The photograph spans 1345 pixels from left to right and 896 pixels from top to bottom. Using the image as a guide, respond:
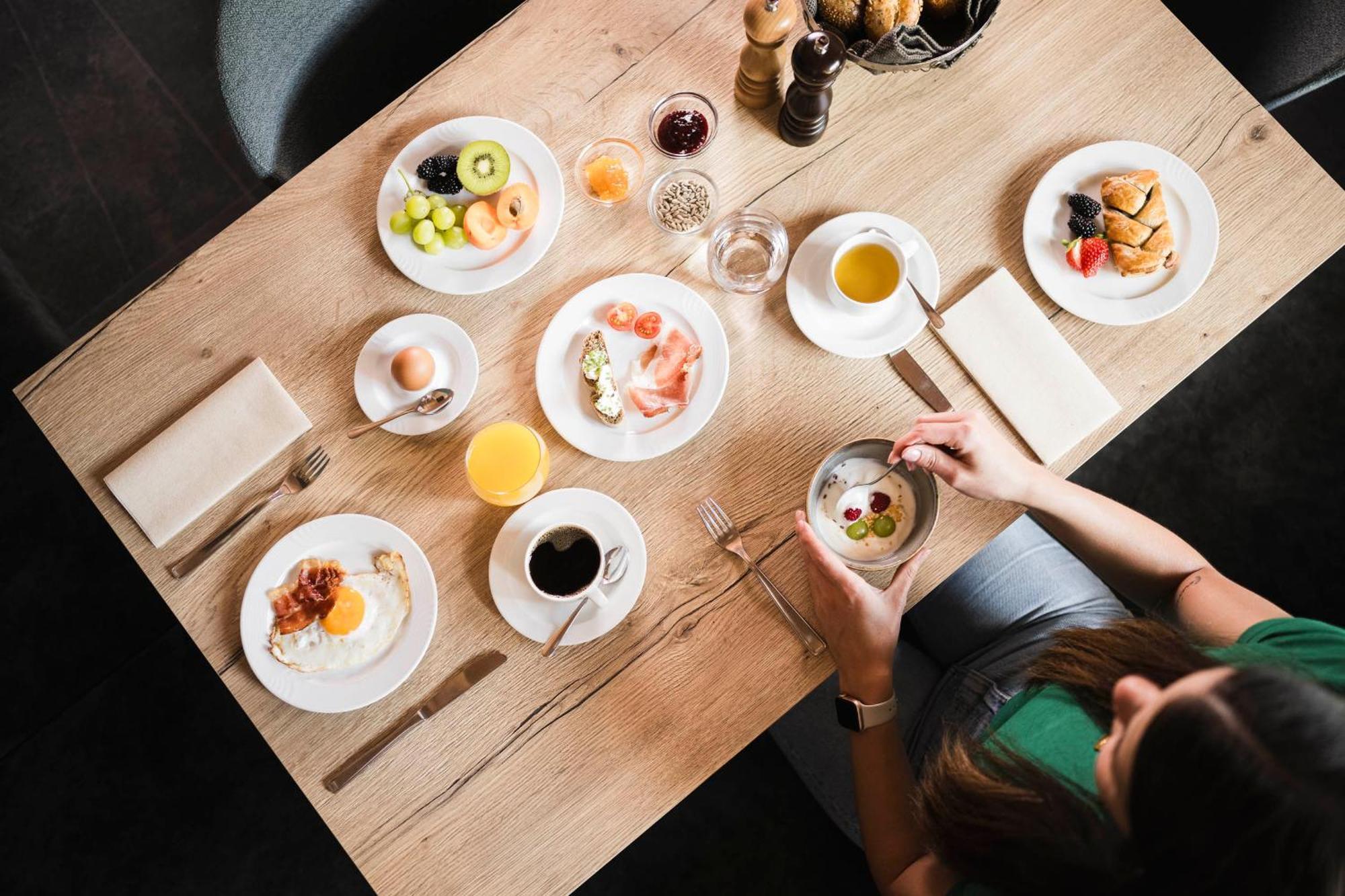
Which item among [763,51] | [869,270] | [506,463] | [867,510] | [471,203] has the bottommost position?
[867,510]

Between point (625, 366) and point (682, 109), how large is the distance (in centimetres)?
50

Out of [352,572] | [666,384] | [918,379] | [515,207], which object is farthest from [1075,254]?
[352,572]

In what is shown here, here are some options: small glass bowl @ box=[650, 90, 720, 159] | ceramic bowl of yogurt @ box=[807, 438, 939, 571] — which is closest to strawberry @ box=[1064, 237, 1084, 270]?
ceramic bowl of yogurt @ box=[807, 438, 939, 571]

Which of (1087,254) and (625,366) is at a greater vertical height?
(625,366)

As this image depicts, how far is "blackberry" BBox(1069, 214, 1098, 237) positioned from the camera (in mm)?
1504

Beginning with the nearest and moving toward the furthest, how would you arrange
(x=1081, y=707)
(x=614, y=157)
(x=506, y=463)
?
(x=1081, y=707) → (x=506, y=463) → (x=614, y=157)

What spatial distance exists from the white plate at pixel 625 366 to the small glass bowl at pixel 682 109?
9.9 inches

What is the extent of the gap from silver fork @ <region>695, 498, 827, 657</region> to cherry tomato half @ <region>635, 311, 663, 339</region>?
0.31m

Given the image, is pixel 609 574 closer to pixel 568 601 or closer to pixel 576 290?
pixel 568 601

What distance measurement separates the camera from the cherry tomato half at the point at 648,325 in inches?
59.1

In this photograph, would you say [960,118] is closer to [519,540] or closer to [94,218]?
[519,540]

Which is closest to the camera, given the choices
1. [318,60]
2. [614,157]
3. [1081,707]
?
[1081,707]

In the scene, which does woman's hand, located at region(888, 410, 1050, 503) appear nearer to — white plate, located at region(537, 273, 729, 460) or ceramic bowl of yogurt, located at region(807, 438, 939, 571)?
ceramic bowl of yogurt, located at region(807, 438, 939, 571)

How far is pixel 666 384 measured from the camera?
149cm
